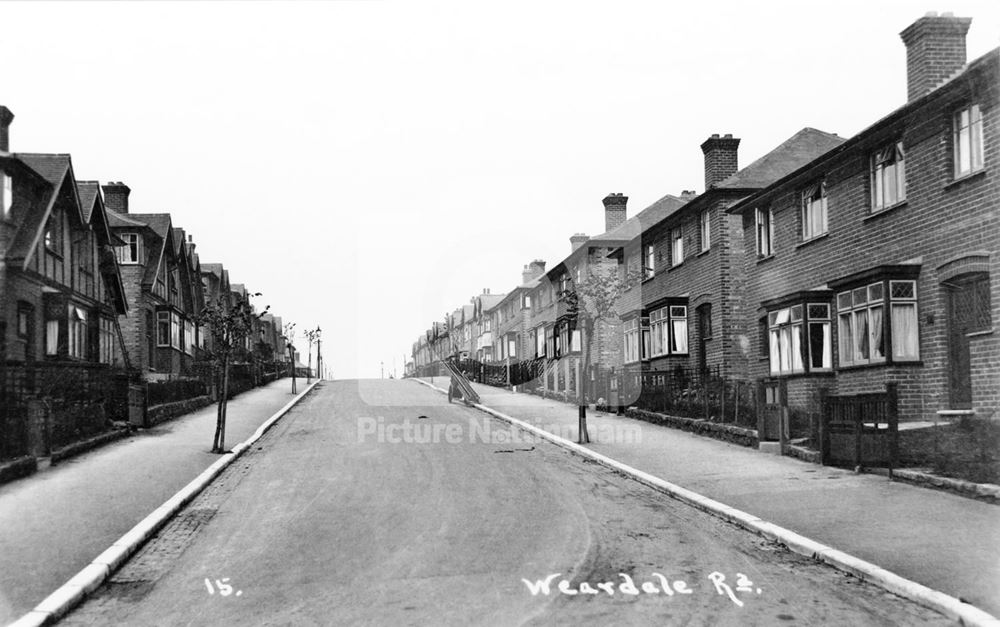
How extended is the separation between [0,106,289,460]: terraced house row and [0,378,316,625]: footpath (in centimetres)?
106

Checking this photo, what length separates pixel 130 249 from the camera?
38781 millimetres

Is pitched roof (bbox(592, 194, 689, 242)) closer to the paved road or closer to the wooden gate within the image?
the wooden gate

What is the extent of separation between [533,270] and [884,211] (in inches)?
2222

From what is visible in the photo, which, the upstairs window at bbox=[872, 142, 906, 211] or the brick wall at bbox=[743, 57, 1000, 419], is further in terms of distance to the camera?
the upstairs window at bbox=[872, 142, 906, 211]

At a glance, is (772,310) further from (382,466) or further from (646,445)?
(382,466)

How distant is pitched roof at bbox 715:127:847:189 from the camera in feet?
93.7

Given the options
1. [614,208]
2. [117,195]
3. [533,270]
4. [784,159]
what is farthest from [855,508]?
[533,270]

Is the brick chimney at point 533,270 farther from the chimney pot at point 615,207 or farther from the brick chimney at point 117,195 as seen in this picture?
the brick chimney at point 117,195

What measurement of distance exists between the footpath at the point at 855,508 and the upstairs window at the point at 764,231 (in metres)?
7.31

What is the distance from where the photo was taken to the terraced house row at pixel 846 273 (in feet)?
54.2

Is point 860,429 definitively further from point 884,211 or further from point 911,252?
point 884,211

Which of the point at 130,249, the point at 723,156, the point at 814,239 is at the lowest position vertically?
the point at 814,239

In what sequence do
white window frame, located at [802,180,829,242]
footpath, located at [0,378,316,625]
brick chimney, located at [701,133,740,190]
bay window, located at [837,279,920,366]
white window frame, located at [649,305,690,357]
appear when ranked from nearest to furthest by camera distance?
footpath, located at [0,378,316,625]
bay window, located at [837,279,920,366]
white window frame, located at [802,180,829,242]
white window frame, located at [649,305,690,357]
brick chimney, located at [701,133,740,190]

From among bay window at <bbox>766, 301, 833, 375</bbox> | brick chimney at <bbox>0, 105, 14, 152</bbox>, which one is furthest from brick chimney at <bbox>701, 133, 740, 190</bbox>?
brick chimney at <bbox>0, 105, 14, 152</bbox>
